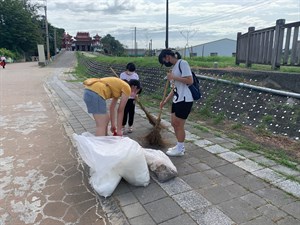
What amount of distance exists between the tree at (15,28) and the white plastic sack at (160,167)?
48345mm

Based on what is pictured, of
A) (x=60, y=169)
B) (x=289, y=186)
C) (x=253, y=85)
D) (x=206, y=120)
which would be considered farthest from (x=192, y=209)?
(x=253, y=85)

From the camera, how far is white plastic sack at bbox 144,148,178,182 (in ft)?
9.84

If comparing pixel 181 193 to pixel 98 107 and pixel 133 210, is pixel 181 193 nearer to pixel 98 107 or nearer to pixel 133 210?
pixel 133 210

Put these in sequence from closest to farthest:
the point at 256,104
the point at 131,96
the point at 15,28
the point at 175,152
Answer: the point at 175,152
the point at 131,96
the point at 256,104
the point at 15,28

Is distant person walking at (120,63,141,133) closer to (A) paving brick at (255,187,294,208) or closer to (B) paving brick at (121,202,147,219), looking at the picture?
(B) paving brick at (121,202,147,219)

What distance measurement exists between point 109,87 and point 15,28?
4861 cm

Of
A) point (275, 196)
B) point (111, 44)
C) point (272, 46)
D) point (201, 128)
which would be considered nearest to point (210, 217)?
point (275, 196)

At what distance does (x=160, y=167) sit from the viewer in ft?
9.99

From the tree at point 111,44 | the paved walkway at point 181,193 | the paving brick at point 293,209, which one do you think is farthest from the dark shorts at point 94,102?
the tree at point 111,44

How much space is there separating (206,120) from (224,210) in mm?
3298

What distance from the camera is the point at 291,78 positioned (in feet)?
17.2

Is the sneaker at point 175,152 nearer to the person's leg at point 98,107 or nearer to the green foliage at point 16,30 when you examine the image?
the person's leg at point 98,107

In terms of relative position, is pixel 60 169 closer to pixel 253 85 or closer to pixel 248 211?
pixel 248 211

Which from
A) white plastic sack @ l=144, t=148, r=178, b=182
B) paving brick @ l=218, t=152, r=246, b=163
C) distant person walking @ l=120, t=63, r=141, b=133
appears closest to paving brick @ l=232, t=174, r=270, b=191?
paving brick @ l=218, t=152, r=246, b=163
